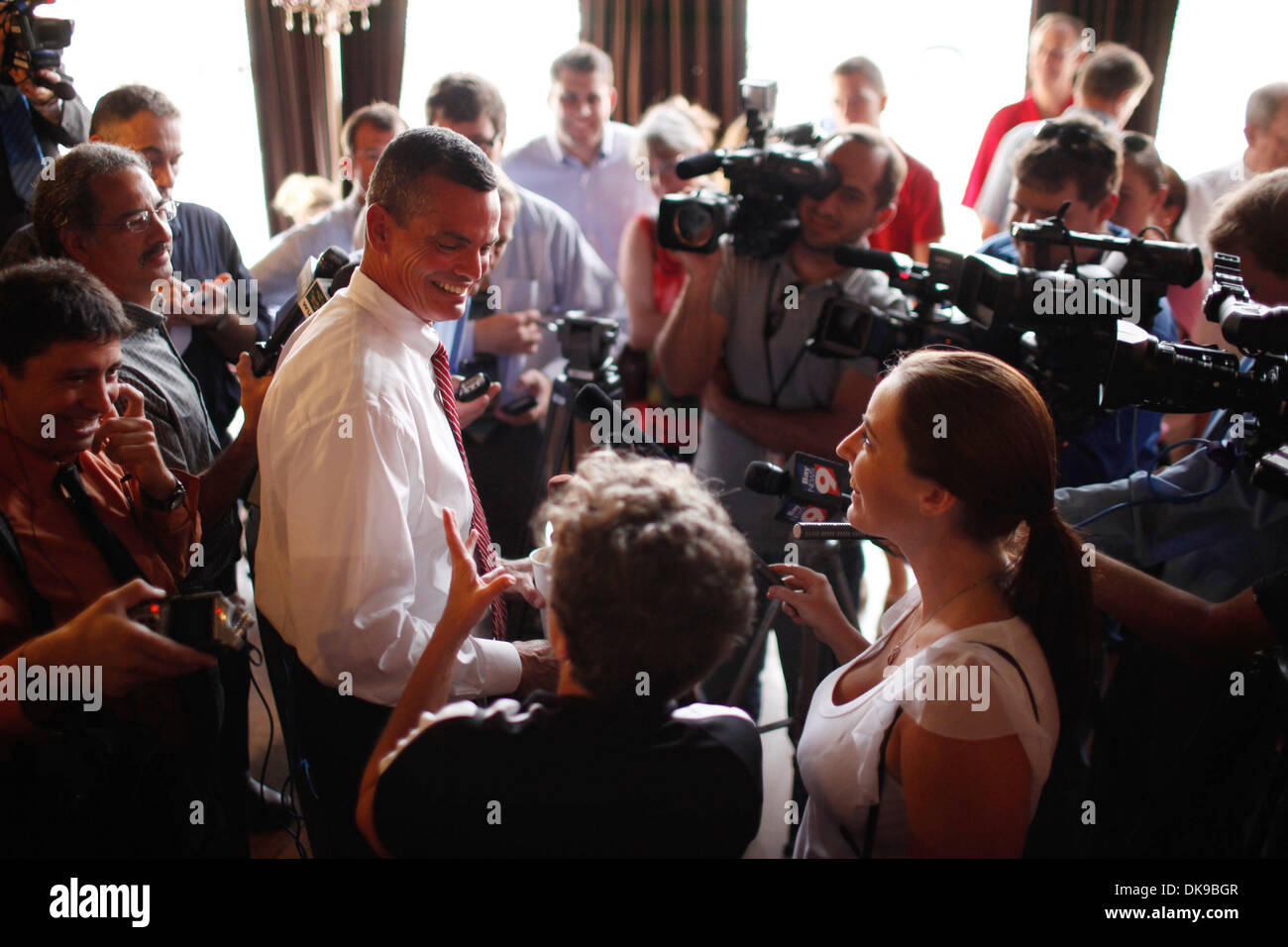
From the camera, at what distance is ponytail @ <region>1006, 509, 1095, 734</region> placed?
1.16 m

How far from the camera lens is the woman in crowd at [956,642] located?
1.02m

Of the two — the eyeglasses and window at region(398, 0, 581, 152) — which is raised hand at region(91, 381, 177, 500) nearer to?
the eyeglasses

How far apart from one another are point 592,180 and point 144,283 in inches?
86.5

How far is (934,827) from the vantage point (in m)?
1.02

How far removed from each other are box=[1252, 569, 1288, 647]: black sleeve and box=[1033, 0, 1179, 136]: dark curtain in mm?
4599

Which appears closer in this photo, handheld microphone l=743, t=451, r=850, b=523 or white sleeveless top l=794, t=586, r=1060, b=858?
white sleeveless top l=794, t=586, r=1060, b=858

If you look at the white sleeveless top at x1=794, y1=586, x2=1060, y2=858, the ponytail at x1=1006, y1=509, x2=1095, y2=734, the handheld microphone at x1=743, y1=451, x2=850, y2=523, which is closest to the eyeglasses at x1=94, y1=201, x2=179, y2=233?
the handheld microphone at x1=743, y1=451, x2=850, y2=523

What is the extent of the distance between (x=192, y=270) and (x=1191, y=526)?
7.53 feet

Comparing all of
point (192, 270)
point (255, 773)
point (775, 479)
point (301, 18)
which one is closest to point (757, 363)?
point (775, 479)

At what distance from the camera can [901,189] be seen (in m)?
3.79

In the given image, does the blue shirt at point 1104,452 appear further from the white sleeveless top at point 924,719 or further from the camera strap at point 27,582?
the camera strap at point 27,582

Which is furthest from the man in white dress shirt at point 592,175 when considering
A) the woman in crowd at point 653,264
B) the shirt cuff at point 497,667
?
the shirt cuff at point 497,667

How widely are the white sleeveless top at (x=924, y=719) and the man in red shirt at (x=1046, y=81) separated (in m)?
3.56
